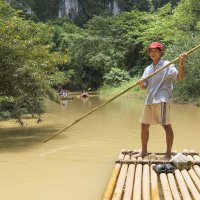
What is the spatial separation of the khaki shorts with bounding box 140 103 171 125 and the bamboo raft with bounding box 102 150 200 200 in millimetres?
510

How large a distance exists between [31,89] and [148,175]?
4.55m

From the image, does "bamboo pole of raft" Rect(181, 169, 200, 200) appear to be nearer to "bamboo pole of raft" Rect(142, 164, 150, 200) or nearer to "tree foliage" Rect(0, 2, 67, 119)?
"bamboo pole of raft" Rect(142, 164, 150, 200)

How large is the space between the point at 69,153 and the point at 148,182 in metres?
2.89

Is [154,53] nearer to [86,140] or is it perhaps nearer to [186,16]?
[86,140]

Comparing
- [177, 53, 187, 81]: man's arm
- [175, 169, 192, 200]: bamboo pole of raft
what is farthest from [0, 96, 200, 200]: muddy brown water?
[177, 53, 187, 81]: man's arm

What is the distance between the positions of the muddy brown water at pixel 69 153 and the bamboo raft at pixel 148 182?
328 millimetres

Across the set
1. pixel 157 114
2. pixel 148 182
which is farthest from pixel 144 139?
pixel 148 182

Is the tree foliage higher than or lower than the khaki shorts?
higher

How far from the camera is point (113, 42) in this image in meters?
34.5

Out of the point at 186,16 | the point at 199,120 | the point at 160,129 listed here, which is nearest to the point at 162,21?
the point at 186,16

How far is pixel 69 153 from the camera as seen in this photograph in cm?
703

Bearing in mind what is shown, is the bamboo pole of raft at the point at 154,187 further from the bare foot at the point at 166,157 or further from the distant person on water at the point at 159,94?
the distant person on water at the point at 159,94

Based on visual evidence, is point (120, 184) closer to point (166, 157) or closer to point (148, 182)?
point (148, 182)

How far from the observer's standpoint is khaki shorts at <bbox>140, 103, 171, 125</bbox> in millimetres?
5355
